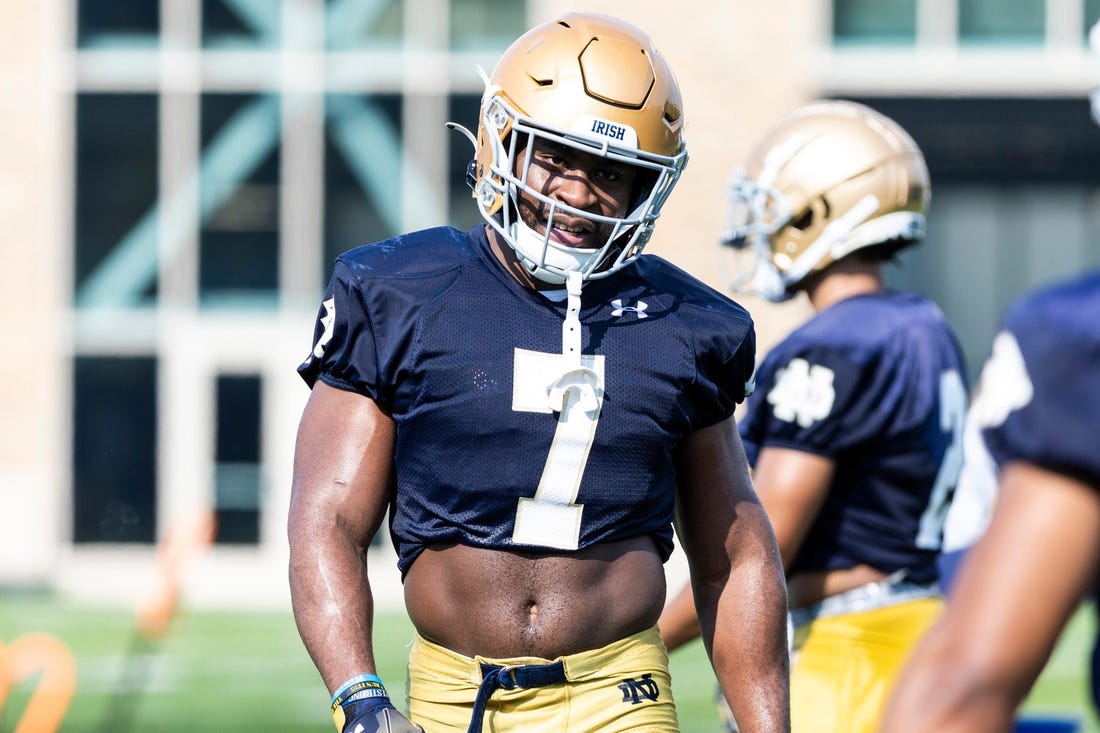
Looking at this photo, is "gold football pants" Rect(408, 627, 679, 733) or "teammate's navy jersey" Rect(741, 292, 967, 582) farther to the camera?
"teammate's navy jersey" Rect(741, 292, 967, 582)

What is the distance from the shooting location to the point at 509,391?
2.97 meters

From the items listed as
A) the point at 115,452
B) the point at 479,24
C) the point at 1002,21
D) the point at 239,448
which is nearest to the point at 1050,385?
the point at 239,448

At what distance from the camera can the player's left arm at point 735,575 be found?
3.14 meters

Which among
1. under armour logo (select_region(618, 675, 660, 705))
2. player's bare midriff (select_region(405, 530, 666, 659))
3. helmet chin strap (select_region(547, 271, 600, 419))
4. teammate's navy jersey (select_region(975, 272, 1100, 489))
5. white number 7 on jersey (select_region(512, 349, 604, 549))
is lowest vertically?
under armour logo (select_region(618, 675, 660, 705))

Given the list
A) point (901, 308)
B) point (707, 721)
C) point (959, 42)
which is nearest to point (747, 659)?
point (901, 308)

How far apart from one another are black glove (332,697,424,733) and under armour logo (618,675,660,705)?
0.41 m

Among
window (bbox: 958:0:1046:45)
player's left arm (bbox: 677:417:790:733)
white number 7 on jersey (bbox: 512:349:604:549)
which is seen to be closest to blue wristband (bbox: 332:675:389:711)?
white number 7 on jersey (bbox: 512:349:604:549)

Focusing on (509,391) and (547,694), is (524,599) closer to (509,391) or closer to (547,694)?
(547,694)

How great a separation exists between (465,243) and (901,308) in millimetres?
1270

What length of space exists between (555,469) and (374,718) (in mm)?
522

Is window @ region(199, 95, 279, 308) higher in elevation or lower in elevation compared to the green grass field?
higher

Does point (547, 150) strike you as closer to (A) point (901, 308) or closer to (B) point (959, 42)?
(A) point (901, 308)

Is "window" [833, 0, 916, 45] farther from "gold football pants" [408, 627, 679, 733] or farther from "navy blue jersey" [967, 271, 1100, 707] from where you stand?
"navy blue jersey" [967, 271, 1100, 707]

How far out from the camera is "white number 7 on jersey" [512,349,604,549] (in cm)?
296
